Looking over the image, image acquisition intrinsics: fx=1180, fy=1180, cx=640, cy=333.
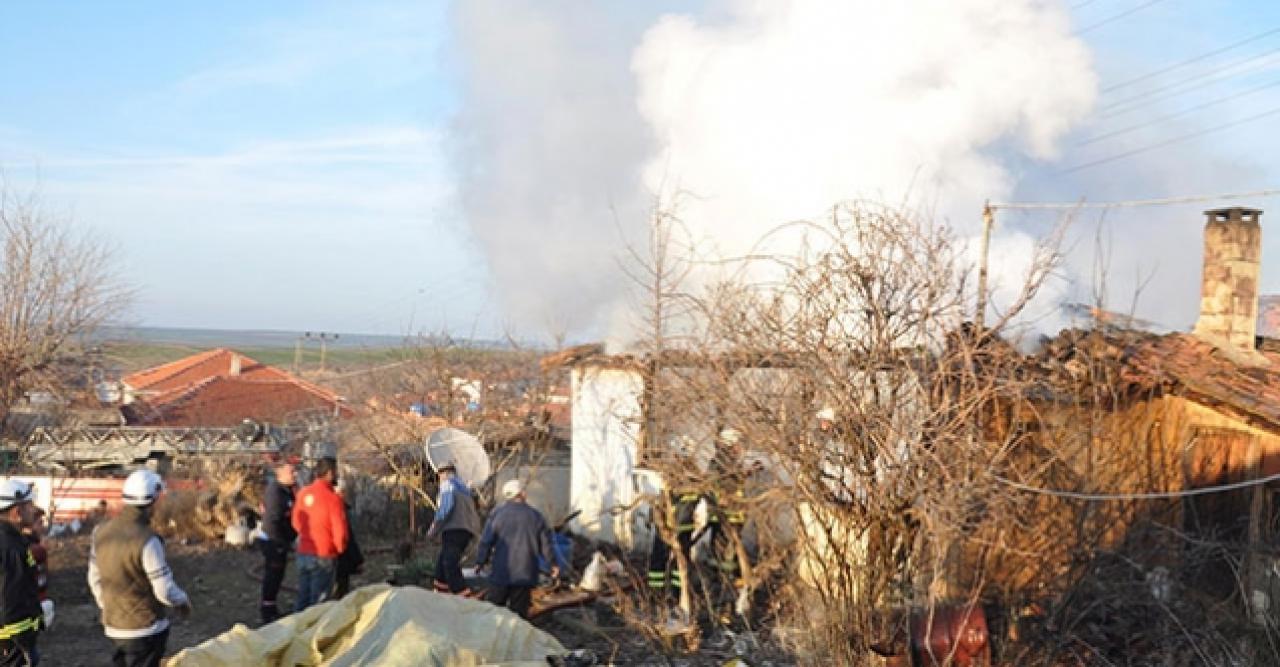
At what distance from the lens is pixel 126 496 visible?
6984 mm

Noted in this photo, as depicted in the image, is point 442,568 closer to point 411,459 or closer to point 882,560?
point 882,560

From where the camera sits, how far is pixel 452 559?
11.1 m

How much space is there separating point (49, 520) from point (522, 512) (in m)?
10.6

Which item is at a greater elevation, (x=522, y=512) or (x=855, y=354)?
(x=855, y=354)

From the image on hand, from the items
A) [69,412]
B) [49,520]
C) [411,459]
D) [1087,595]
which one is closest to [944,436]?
[1087,595]

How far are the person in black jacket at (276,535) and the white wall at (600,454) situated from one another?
6528 mm

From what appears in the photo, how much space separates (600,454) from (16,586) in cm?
1141

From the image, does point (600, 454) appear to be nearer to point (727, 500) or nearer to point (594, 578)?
point (594, 578)

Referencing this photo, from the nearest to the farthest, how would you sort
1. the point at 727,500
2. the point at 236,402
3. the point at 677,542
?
1. the point at 727,500
2. the point at 677,542
3. the point at 236,402

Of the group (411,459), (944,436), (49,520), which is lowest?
(49,520)

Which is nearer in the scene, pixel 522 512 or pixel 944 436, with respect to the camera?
pixel 944 436

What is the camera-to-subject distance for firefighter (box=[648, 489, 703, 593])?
38.1 feet

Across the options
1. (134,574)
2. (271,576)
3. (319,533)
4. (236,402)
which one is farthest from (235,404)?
(134,574)

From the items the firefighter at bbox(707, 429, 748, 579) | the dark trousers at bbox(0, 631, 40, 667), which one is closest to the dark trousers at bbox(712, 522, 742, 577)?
the firefighter at bbox(707, 429, 748, 579)
